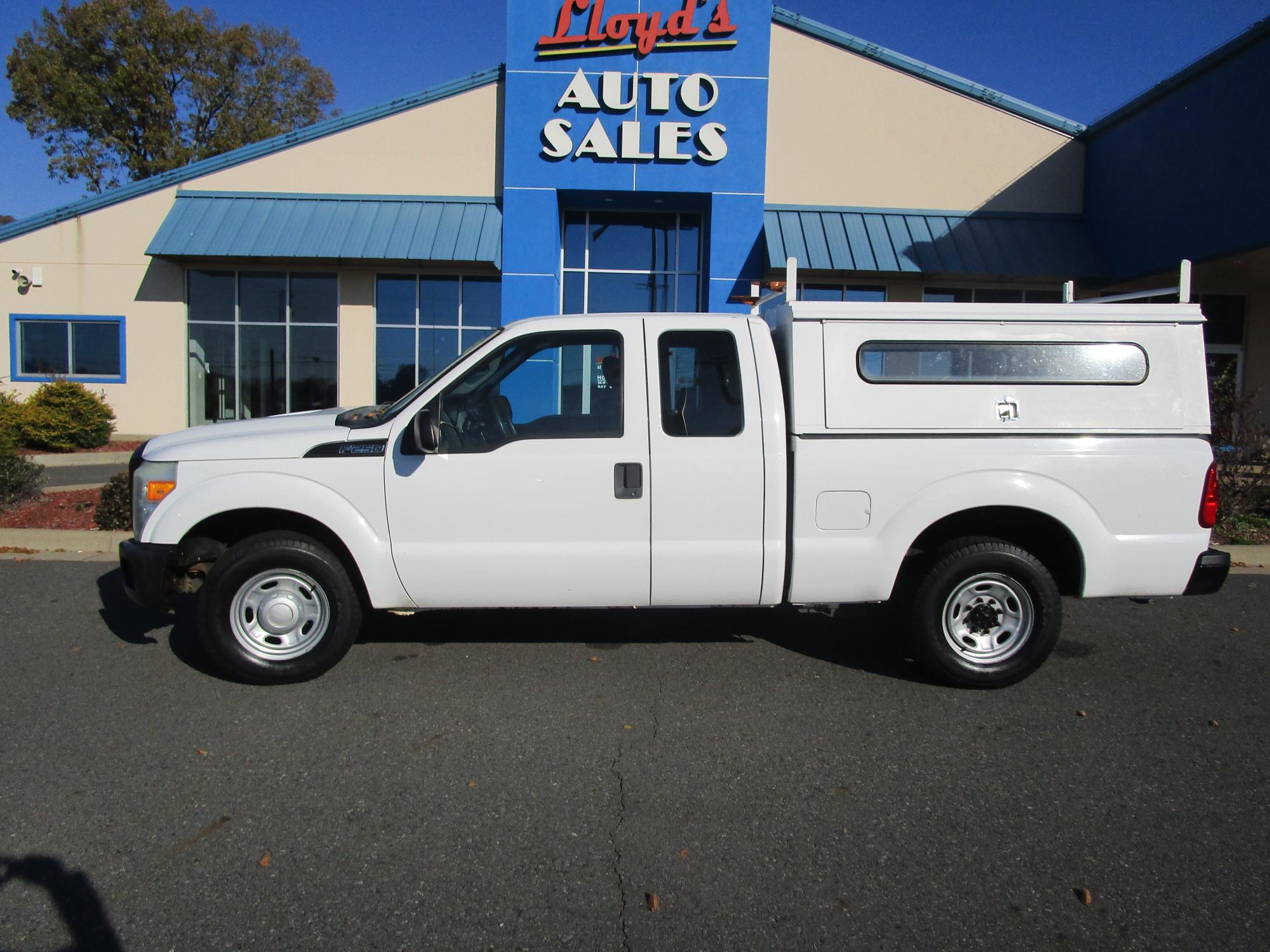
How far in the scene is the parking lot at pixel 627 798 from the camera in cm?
275

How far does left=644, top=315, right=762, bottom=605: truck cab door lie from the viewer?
4570 mm

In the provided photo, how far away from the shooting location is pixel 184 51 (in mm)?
29062

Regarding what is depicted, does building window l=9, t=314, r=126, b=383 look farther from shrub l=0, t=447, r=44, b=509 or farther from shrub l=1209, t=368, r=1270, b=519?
shrub l=1209, t=368, r=1270, b=519

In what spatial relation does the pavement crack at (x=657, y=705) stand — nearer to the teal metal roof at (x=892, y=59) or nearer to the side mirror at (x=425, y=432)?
the side mirror at (x=425, y=432)

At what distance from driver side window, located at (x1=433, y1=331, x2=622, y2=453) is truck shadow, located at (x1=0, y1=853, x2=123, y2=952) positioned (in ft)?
7.98

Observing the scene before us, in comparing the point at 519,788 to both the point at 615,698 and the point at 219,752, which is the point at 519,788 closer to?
the point at 615,698

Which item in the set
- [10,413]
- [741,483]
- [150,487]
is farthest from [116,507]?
[10,413]

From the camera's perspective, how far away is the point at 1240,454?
9289mm

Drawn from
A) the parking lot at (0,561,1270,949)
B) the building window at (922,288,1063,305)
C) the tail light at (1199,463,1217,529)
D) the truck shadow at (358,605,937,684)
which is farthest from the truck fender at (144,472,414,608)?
the building window at (922,288,1063,305)

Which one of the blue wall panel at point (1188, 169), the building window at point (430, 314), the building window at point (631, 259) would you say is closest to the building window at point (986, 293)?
the blue wall panel at point (1188, 169)

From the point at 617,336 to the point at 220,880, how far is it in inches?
122

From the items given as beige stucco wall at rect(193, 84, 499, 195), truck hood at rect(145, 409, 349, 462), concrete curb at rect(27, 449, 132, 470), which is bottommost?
concrete curb at rect(27, 449, 132, 470)

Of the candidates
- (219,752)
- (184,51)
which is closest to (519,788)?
(219,752)

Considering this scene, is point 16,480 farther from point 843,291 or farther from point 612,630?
point 843,291
